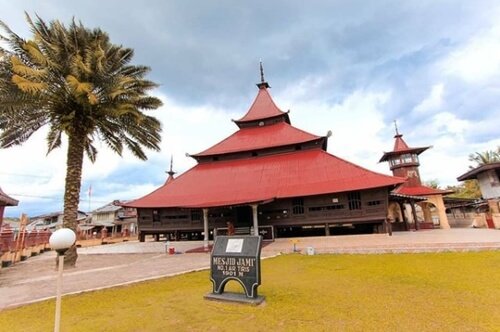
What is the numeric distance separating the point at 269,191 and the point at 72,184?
42.0 ft

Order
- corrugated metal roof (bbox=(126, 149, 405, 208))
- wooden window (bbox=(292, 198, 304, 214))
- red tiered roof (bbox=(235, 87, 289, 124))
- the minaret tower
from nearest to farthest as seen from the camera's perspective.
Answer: corrugated metal roof (bbox=(126, 149, 405, 208))
wooden window (bbox=(292, 198, 304, 214))
the minaret tower
red tiered roof (bbox=(235, 87, 289, 124))

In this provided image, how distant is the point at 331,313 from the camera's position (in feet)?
15.9

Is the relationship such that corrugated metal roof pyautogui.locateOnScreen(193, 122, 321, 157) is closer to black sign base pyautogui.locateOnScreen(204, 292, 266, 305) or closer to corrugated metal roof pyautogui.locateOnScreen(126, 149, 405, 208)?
corrugated metal roof pyautogui.locateOnScreen(126, 149, 405, 208)

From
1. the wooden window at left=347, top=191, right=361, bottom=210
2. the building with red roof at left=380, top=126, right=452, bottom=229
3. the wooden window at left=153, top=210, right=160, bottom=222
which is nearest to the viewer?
the wooden window at left=347, top=191, right=361, bottom=210

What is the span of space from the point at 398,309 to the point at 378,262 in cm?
523

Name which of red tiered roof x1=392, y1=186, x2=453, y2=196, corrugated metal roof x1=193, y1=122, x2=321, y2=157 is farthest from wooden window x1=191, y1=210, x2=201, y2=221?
red tiered roof x1=392, y1=186, x2=453, y2=196

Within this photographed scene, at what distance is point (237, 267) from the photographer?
239 inches

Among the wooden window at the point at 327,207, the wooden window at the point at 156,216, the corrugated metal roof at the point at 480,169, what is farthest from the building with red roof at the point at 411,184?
the wooden window at the point at 156,216

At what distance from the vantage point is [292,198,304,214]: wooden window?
20.0 metres

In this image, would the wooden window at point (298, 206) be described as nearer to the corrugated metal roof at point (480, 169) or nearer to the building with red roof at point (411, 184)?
the building with red roof at point (411, 184)

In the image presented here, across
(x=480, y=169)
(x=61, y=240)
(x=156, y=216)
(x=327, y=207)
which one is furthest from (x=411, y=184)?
(x=61, y=240)

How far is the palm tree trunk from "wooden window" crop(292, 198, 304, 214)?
1387cm

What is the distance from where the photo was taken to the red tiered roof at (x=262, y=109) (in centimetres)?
2884

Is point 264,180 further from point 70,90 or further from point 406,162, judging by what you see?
point 406,162
